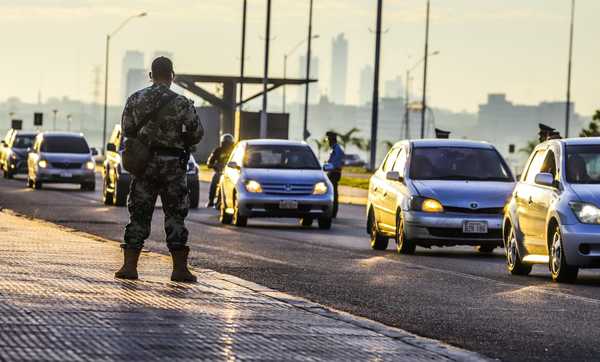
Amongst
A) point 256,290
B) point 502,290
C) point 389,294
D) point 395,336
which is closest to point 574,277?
point 502,290

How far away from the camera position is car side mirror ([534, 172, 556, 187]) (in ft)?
62.7

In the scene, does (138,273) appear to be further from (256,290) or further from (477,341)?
(477,341)

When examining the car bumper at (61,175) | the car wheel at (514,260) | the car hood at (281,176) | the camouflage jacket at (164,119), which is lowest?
the car bumper at (61,175)

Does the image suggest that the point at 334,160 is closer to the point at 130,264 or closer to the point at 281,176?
the point at 281,176

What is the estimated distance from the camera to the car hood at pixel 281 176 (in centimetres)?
3152

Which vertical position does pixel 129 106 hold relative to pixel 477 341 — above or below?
above

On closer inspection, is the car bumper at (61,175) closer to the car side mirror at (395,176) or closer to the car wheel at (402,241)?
the car side mirror at (395,176)

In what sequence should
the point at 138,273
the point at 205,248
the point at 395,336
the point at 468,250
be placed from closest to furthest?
the point at 395,336
the point at 138,273
the point at 205,248
the point at 468,250

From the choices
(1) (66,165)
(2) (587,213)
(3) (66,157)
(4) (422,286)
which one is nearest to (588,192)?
(2) (587,213)

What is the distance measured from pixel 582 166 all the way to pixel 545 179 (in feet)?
1.98

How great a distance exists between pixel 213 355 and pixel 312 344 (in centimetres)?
113

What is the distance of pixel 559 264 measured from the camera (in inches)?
742

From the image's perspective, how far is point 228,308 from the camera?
1336 cm

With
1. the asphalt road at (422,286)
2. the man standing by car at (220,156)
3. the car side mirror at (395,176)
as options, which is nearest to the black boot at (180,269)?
the asphalt road at (422,286)
